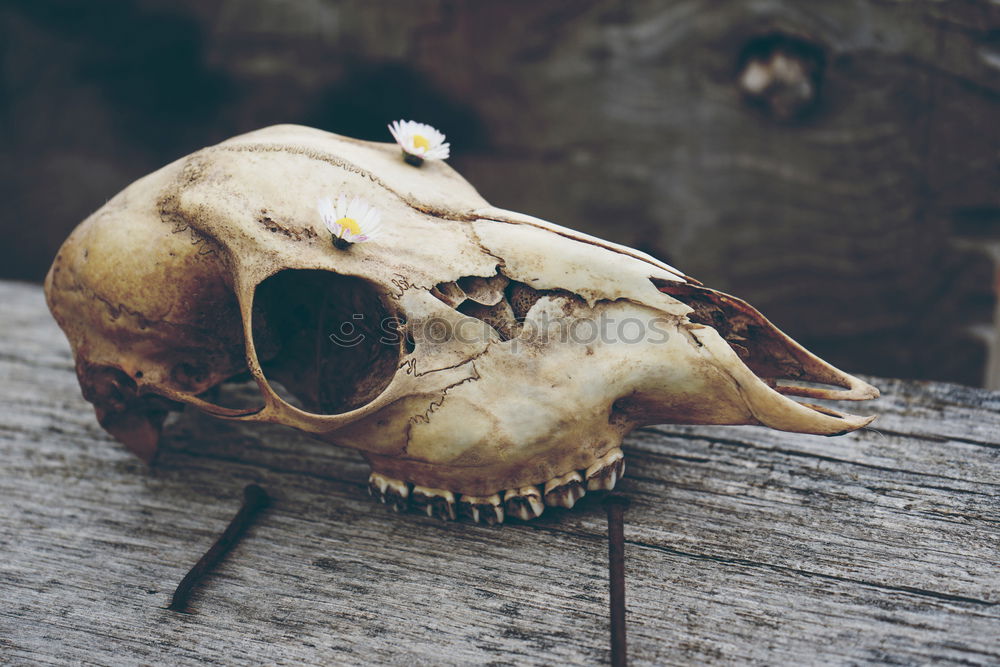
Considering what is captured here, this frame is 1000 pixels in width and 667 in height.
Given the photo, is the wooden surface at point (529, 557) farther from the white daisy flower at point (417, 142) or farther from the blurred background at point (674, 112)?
the blurred background at point (674, 112)

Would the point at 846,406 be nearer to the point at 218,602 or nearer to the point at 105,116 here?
the point at 218,602

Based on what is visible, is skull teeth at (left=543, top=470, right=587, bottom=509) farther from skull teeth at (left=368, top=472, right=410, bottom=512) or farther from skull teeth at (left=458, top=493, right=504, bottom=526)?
skull teeth at (left=368, top=472, right=410, bottom=512)

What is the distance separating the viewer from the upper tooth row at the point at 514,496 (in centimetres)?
140

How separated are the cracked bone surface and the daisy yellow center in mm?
46

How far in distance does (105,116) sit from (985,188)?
3133mm

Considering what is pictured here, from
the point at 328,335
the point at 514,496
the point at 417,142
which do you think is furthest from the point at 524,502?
the point at 417,142

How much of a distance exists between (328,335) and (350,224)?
28 centimetres

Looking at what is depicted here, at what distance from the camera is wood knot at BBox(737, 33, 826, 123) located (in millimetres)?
2482

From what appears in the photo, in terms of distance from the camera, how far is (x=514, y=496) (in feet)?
4.60

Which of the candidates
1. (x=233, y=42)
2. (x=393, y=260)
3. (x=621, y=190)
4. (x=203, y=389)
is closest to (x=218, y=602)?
(x=203, y=389)

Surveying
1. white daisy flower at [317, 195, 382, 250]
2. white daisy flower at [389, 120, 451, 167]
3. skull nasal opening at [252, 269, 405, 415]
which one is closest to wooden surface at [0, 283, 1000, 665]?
skull nasal opening at [252, 269, 405, 415]

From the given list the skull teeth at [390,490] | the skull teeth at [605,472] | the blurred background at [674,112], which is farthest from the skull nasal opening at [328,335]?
the blurred background at [674,112]

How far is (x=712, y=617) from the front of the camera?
1.25m

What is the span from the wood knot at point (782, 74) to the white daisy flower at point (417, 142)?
1.37m
